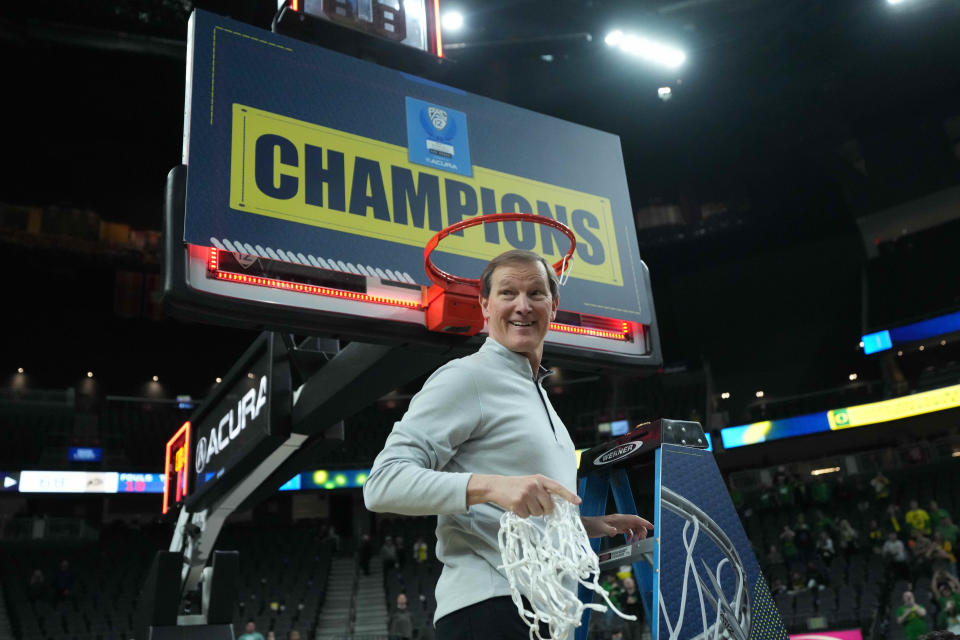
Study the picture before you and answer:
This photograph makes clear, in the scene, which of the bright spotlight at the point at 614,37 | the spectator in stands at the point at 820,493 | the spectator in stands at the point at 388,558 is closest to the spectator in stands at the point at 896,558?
the spectator in stands at the point at 820,493

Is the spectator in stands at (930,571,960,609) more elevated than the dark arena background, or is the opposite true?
the dark arena background

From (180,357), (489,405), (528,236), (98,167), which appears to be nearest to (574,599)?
(489,405)

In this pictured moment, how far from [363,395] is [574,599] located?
2471mm

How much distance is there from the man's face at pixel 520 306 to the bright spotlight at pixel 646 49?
444 inches

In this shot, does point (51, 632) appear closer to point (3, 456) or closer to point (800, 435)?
point (3, 456)

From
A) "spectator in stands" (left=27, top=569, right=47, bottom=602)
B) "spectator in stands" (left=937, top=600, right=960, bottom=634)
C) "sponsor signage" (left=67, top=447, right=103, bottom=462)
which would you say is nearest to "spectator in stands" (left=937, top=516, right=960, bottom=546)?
"spectator in stands" (left=937, top=600, right=960, bottom=634)

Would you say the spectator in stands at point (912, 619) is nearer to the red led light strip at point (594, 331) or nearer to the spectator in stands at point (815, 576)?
the spectator in stands at point (815, 576)

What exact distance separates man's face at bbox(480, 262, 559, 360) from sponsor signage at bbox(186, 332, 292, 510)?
2.72 m

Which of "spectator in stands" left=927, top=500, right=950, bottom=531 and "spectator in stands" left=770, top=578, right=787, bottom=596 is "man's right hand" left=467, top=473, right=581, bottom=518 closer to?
"spectator in stands" left=770, top=578, right=787, bottom=596

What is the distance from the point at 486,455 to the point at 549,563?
0.30 m

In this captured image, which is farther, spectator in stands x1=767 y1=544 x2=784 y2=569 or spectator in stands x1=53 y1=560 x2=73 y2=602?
spectator in stands x1=53 y1=560 x2=73 y2=602

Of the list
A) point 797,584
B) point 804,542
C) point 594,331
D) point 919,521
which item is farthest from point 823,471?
point 594,331

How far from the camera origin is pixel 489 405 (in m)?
1.75

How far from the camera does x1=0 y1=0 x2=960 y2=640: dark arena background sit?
11.4 ft
